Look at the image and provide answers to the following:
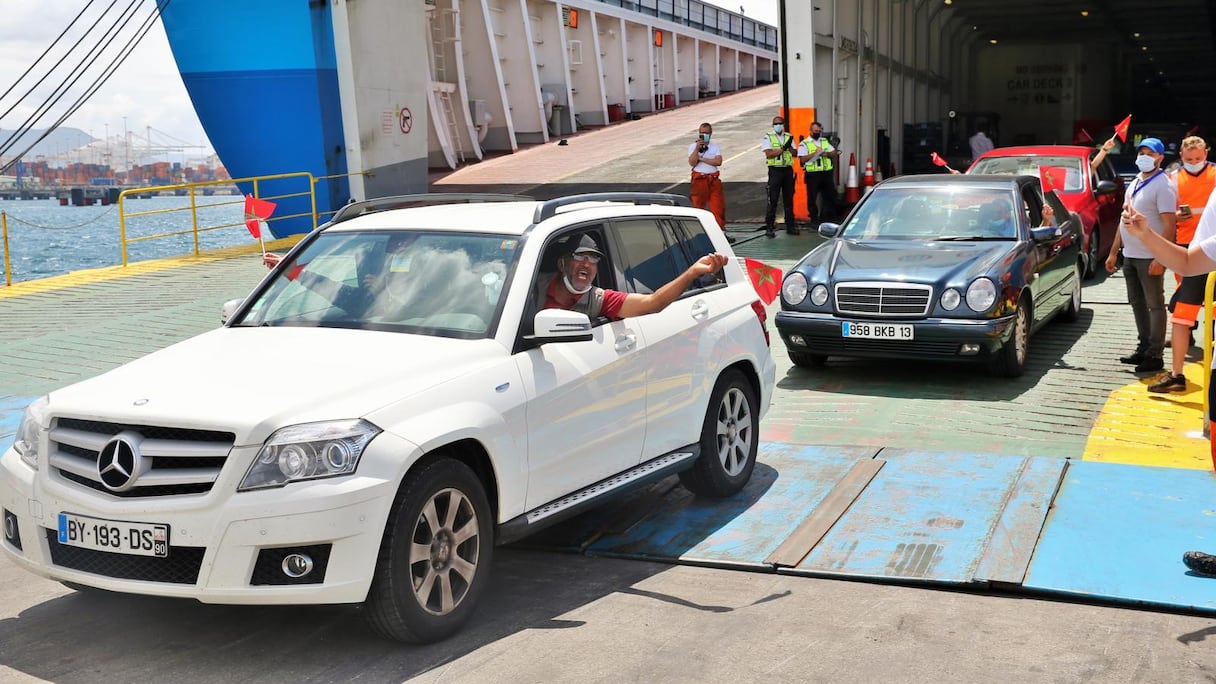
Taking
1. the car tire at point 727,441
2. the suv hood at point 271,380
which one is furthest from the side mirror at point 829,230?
the suv hood at point 271,380

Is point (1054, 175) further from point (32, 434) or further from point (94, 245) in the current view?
point (94, 245)

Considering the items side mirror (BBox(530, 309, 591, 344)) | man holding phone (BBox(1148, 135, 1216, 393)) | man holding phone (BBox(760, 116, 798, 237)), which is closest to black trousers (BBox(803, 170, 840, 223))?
man holding phone (BBox(760, 116, 798, 237))

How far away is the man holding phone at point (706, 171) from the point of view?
760 inches

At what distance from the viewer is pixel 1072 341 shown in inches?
436

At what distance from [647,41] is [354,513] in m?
43.8

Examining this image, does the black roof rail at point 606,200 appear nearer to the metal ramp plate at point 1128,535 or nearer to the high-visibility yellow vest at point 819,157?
the metal ramp plate at point 1128,535

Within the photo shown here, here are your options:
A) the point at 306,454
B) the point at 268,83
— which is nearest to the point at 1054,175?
the point at 306,454

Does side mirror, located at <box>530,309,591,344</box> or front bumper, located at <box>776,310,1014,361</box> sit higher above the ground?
side mirror, located at <box>530,309,591,344</box>

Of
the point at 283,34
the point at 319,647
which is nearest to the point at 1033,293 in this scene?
the point at 319,647

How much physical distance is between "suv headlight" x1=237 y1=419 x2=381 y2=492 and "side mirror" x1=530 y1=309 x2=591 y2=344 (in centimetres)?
104

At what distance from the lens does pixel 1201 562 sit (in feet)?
16.8

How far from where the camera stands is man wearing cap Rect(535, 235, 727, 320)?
555 centimetres

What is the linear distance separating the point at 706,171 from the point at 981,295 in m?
10.6

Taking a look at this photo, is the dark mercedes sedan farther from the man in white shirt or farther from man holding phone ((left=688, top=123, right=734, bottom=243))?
the man in white shirt
